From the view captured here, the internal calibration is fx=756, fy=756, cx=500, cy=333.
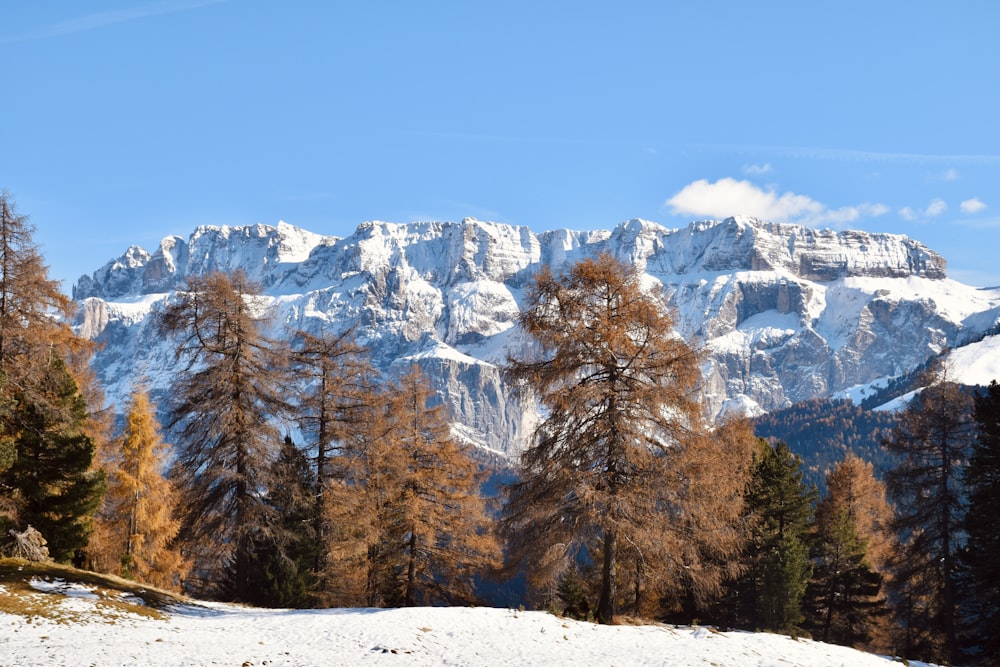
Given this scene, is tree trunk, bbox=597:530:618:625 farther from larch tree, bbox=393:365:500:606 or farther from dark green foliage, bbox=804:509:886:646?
dark green foliage, bbox=804:509:886:646

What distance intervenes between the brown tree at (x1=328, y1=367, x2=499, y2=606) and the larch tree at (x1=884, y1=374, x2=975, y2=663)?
1662cm

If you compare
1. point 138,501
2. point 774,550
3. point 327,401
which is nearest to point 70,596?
point 327,401

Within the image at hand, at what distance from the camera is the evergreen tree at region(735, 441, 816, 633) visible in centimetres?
3098

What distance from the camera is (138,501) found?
102ft

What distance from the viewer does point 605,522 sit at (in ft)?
57.6

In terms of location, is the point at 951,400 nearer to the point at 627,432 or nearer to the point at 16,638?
the point at 627,432

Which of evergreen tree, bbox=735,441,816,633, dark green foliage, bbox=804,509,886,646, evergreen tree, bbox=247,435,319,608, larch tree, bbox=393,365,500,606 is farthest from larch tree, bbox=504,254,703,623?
dark green foliage, bbox=804,509,886,646

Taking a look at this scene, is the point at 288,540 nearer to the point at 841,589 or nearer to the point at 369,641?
the point at 369,641

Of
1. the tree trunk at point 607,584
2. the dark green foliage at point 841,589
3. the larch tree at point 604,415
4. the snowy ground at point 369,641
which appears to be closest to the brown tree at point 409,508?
the tree trunk at point 607,584

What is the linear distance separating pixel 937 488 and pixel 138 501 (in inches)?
1259

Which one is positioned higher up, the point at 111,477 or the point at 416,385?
the point at 416,385

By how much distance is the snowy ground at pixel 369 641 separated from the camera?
13.5 m

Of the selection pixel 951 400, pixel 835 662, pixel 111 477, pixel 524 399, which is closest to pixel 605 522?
pixel 524 399

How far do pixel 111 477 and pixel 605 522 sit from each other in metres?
24.0
